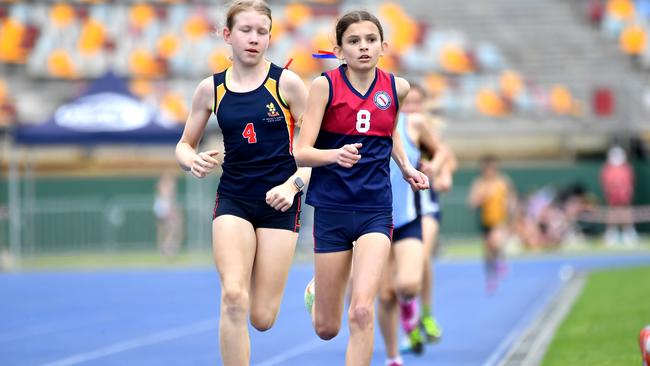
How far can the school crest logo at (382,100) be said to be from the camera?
7.38 meters

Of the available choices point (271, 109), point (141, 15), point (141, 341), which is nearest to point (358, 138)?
point (271, 109)

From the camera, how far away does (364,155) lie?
7.38 m

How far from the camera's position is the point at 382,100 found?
739cm

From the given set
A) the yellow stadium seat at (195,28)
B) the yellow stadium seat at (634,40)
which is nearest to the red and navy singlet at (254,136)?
the yellow stadium seat at (195,28)

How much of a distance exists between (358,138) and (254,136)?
0.61m

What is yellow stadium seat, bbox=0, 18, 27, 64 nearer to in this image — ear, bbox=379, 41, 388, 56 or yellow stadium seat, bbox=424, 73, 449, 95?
yellow stadium seat, bbox=424, 73, 449, 95

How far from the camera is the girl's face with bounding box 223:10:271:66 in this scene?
24.5 ft

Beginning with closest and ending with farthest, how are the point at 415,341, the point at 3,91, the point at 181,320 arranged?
1. the point at 415,341
2. the point at 181,320
3. the point at 3,91

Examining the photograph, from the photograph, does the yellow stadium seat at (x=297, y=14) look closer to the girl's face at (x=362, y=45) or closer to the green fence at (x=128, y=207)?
the green fence at (x=128, y=207)

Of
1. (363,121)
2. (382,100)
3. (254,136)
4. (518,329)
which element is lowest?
(518,329)

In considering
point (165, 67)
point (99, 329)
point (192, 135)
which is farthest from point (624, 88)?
point (192, 135)

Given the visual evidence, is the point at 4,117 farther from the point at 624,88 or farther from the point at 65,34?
the point at 624,88

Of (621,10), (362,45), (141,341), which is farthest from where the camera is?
(621,10)

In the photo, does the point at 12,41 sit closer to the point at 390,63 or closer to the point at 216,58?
the point at 216,58
